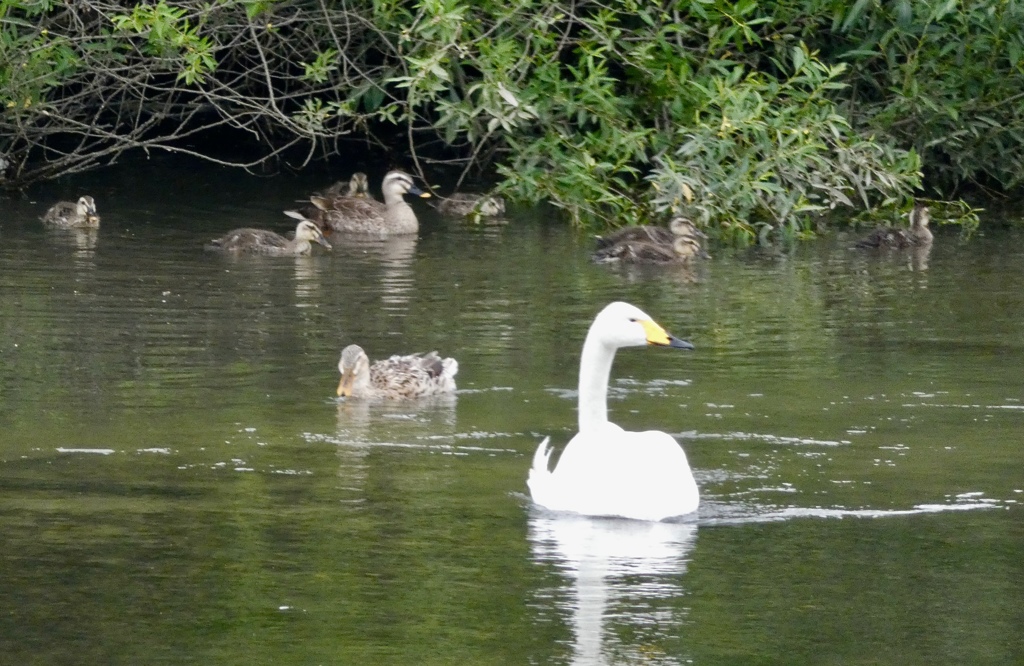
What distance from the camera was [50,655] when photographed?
21.7 feet

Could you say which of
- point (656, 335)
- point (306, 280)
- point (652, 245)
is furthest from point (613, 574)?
point (652, 245)

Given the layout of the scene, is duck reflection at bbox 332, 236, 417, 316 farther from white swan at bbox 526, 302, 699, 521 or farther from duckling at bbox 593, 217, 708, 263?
white swan at bbox 526, 302, 699, 521

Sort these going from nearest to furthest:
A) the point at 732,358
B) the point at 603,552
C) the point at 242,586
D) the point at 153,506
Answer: the point at 242,586 → the point at 603,552 → the point at 153,506 → the point at 732,358

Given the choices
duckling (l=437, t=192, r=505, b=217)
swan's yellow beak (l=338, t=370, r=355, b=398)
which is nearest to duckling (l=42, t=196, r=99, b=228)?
duckling (l=437, t=192, r=505, b=217)

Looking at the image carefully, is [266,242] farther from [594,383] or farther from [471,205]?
[594,383]

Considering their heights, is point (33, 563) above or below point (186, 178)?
below

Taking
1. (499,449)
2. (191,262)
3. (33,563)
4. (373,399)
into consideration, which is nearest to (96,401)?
(373,399)

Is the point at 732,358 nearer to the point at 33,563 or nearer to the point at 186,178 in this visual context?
the point at 33,563

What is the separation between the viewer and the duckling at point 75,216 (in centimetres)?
1962

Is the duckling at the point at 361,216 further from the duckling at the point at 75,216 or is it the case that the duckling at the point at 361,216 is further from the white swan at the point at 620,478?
the white swan at the point at 620,478

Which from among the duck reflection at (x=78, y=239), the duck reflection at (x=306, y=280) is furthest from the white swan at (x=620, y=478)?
the duck reflection at (x=78, y=239)

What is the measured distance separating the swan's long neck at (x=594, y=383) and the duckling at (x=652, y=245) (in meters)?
8.61

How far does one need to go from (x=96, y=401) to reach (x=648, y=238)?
27.0 feet

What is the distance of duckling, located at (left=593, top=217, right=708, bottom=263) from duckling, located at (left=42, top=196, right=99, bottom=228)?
5064 mm
